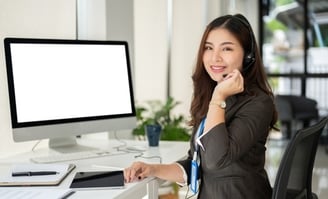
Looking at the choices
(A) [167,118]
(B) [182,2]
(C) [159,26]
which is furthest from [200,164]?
(B) [182,2]

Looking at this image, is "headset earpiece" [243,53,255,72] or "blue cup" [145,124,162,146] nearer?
"headset earpiece" [243,53,255,72]

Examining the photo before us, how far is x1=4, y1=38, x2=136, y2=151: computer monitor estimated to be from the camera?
1.85 metres

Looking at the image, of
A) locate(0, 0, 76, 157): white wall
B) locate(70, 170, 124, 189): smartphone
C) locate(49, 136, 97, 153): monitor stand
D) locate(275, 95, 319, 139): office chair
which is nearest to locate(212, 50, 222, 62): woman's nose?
locate(70, 170, 124, 189): smartphone

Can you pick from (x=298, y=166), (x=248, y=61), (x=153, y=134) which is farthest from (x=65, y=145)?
(x=298, y=166)

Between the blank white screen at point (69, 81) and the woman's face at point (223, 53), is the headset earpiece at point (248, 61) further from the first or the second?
the blank white screen at point (69, 81)

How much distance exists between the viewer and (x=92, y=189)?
56.1 inches

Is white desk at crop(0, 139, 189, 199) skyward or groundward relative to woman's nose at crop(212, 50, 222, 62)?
groundward

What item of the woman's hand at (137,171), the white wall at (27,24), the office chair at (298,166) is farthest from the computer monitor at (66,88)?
the office chair at (298,166)

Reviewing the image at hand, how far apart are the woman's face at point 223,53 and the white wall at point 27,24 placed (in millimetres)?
1093

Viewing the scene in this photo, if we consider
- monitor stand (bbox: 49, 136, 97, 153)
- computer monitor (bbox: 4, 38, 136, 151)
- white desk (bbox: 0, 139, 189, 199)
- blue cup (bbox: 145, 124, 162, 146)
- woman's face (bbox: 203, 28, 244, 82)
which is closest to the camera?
white desk (bbox: 0, 139, 189, 199)

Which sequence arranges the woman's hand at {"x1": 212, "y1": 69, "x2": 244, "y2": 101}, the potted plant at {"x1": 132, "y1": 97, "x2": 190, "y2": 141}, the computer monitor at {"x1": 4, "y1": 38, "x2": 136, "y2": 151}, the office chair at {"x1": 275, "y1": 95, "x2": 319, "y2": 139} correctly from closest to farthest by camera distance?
1. the woman's hand at {"x1": 212, "y1": 69, "x2": 244, "y2": 101}
2. the computer monitor at {"x1": 4, "y1": 38, "x2": 136, "y2": 151}
3. the potted plant at {"x1": 132, "y1": 97, "x2": 190, "y2": 141}
4. the office chair at {"x1": 275, "y1": 95, "x2": 319, "y2": 139}

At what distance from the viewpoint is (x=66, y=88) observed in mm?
2014

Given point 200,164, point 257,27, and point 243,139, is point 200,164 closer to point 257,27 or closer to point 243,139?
point 243,139

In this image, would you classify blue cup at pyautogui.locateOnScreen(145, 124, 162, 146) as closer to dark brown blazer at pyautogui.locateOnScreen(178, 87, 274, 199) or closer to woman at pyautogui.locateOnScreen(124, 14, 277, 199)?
woman at pyautogui.locateOnScreen(124, 14, 277, 199)
